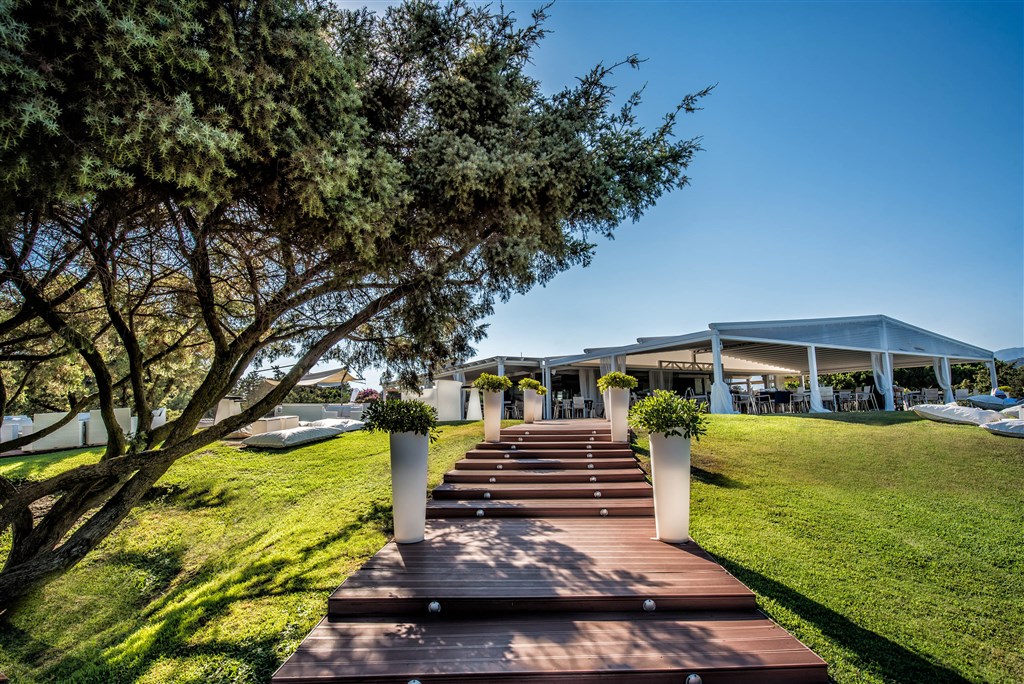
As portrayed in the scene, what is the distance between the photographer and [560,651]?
9.82 ft

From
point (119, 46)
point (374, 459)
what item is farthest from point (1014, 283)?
point (119, 46)

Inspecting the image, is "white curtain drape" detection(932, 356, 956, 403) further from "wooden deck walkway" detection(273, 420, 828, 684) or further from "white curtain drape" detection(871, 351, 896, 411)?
"wooden deck walkway" detection(273, 420, 828, 684)

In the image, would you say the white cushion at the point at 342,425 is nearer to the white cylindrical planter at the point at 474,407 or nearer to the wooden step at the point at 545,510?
the white cylindrical planter at the point at 474,407

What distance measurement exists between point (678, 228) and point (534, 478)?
5.84m

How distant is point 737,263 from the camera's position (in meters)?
10.4

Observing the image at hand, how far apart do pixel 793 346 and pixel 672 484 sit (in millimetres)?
15198

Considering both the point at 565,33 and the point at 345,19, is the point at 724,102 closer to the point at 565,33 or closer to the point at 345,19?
the point at 565,33

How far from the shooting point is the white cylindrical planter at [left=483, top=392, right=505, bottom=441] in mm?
9992

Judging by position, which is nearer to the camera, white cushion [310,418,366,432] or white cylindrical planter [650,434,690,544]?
white cylindrical planter [650,434,690,544]

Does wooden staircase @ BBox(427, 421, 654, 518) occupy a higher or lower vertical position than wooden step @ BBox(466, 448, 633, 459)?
lower

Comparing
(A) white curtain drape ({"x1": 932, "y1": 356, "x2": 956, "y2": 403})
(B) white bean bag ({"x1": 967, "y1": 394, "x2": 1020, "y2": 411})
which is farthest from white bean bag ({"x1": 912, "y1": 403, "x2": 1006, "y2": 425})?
(A) white curtain drape ({"x1": 932, "y1": 356, "x2": 956, "y2": 403})

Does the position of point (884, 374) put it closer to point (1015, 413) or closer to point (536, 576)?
point (1015, 413)

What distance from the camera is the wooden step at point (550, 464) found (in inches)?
318

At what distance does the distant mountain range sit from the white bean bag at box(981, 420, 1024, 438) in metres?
17.3
